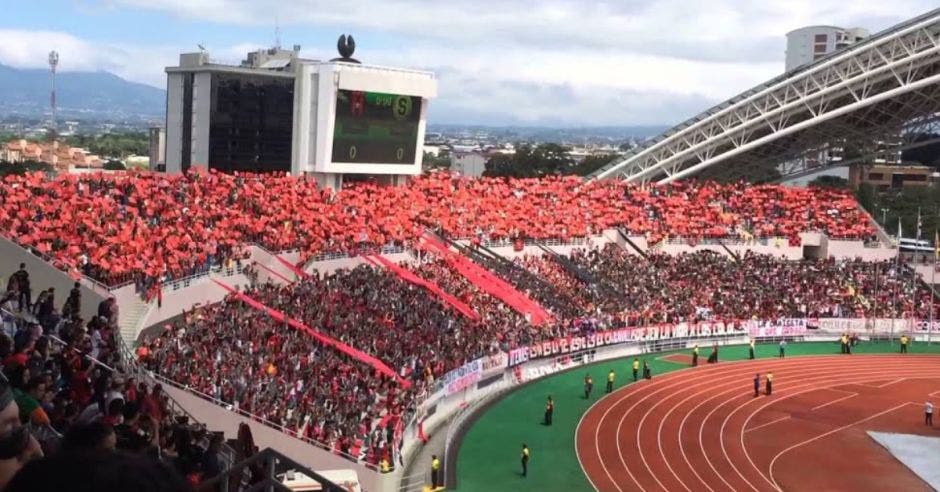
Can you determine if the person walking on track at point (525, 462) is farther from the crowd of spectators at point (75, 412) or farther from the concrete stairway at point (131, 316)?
the crowd of spectators at point (75, 412)

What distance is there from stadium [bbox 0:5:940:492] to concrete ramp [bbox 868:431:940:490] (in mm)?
118

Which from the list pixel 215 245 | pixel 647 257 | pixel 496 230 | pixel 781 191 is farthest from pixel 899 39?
pixel 215 245

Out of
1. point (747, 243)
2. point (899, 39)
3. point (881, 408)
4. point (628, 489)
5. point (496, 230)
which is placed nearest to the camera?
point (628, 489)

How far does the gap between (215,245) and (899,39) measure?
33.7 m

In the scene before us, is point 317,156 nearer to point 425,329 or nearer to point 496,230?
point 496,230

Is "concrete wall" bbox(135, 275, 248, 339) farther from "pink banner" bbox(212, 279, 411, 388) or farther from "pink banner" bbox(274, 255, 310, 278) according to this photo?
"pink banner" bbox(274, 255, 310, 278)

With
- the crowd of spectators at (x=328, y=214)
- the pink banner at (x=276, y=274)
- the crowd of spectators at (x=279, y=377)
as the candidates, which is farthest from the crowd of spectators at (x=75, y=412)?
the pink banner at (x=276, y=274)

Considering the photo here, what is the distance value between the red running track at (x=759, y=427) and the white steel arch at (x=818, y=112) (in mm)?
15486

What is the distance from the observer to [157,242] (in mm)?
26141

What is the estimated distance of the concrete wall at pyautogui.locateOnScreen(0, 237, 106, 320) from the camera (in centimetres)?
2189

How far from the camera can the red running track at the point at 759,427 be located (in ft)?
78.4

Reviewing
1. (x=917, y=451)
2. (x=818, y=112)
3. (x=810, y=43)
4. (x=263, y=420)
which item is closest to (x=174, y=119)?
(x=263, y=420)

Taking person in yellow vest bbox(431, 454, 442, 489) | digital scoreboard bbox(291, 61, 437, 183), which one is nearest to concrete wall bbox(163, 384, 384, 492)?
person in yellow vest bbox(431, 454, 442, 489)

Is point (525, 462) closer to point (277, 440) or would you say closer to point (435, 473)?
point (435, 473)
